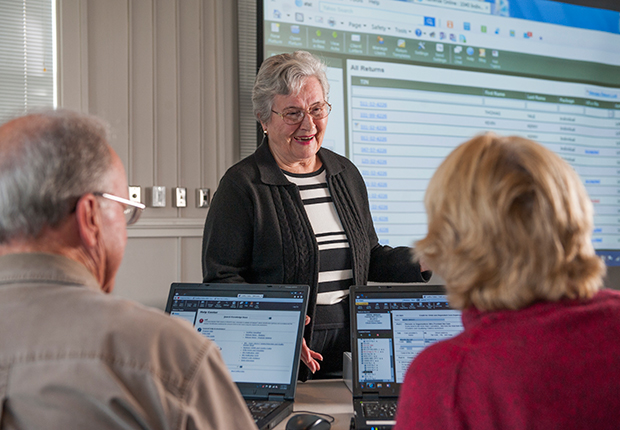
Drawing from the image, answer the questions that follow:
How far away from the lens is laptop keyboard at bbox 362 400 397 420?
113 cm

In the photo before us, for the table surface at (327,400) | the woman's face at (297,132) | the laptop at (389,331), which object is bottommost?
the table surface at (327,400)

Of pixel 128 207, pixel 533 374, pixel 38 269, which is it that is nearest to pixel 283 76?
pixel 128 207

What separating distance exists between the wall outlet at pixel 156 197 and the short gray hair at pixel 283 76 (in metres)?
1.06

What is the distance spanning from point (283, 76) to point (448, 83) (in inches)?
66.0

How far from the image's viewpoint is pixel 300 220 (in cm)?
172

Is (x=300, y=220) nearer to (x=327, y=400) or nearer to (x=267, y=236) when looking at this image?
(x=267, y=236)

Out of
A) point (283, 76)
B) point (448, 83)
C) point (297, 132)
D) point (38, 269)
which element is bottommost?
point (38, 269)

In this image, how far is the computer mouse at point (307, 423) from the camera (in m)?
1.06

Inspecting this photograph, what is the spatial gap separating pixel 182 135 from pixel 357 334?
1831 mm

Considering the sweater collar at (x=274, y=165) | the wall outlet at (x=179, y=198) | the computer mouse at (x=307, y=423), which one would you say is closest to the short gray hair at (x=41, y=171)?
the computer mouse at (x=307, y=423)

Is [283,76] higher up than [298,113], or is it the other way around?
[283,76]

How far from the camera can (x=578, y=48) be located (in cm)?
349

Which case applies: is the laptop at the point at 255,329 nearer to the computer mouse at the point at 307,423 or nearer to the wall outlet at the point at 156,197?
the computer mouse at the point at 307,423

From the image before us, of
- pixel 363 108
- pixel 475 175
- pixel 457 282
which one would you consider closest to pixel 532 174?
pixel 475 175
